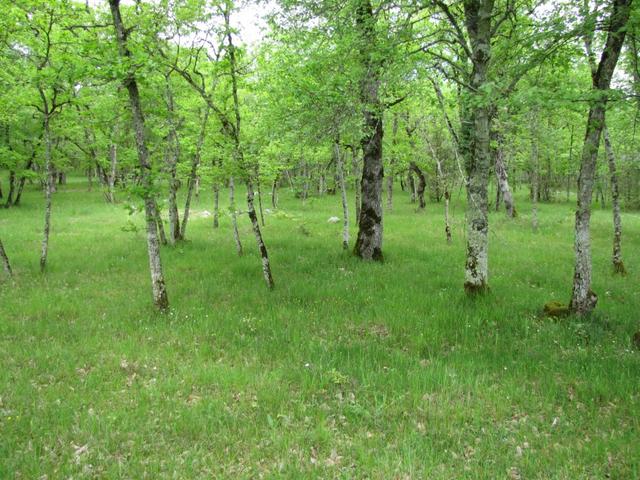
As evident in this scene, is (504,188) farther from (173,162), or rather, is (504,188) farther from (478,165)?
(173,162)

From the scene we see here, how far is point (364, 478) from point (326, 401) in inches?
69.7

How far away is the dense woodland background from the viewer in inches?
208

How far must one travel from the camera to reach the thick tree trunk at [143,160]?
9336 millimetres

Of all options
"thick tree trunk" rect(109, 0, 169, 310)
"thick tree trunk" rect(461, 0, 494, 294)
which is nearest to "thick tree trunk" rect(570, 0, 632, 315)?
"thick tree trunk" rect(461, 0, 494, 294)

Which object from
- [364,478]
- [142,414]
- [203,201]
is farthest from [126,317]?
[203,201]

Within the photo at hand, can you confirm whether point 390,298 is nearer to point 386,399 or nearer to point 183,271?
point 386,399

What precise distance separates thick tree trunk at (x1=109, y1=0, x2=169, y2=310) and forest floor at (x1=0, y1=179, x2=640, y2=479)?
2.10 ft

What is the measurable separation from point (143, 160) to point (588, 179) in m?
10.2

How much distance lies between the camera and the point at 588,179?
891 cm

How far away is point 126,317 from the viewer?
9.73 meters

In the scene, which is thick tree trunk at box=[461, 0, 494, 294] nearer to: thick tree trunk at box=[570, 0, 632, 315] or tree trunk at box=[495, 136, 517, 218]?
thick tree trunk at box=[570, 0, 632, 315]

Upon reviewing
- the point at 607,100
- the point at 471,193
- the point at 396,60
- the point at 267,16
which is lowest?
the point at 471,193

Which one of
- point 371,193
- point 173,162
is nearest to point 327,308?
point 371,193

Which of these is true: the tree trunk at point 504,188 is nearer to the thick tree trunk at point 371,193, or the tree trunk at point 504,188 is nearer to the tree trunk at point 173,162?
the thick tree trunk at point 371,193
